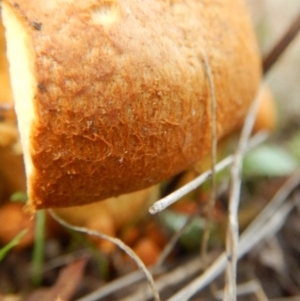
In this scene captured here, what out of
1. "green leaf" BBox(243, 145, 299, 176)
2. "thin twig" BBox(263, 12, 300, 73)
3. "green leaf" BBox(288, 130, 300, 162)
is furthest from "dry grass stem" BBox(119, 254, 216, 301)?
"thin twig" BBox(263, 12, 300, 73)

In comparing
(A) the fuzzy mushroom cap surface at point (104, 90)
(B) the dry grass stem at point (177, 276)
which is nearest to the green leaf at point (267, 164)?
(B) the dry grass stem at point (177, 276)

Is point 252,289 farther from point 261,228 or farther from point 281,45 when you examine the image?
point 281,45

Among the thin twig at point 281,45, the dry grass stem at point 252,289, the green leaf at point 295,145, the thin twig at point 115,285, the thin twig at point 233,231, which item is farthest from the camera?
the green leaf at point 295,145

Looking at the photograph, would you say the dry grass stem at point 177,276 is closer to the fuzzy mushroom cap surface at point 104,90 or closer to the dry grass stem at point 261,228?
the dry grass stem at point 261,228

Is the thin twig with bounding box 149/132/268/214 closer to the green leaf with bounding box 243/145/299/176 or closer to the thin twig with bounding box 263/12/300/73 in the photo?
the green leaf with bounding box 243/145/299/176

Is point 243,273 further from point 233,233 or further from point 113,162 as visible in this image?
point 113,162

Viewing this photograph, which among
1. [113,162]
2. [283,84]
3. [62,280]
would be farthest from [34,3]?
[283,84]
